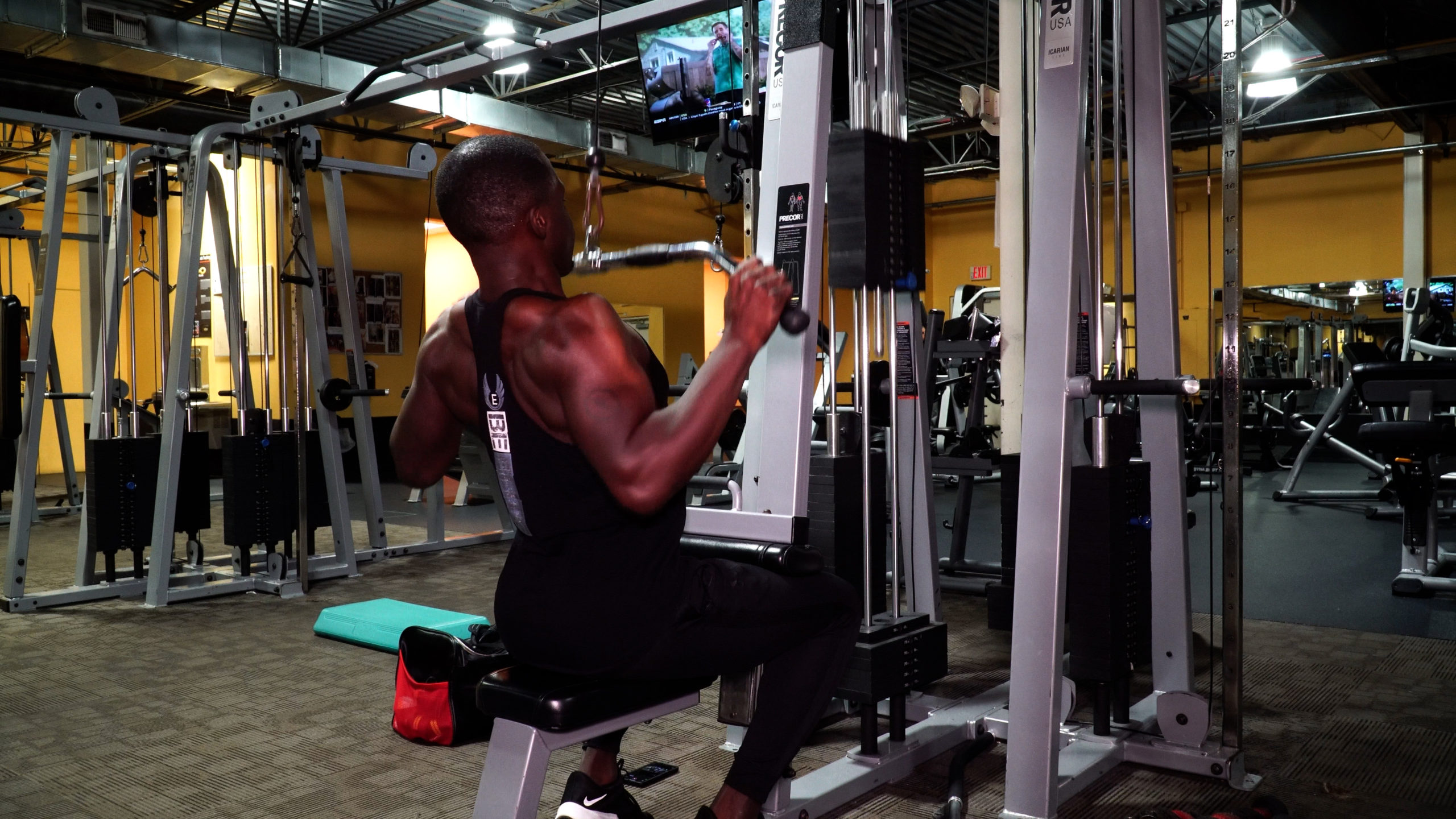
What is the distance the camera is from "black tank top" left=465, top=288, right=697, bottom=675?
1.47m

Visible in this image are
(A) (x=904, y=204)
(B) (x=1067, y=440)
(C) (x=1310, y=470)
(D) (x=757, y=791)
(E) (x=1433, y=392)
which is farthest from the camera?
(C) (x=1310, y=470)

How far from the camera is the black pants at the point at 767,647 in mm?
1530

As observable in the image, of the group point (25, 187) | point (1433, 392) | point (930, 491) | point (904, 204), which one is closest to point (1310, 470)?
point (1433, 392)

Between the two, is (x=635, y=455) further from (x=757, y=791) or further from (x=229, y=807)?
(x=229, y=807)

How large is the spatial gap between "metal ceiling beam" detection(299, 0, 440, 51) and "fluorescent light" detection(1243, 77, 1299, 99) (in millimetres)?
6976

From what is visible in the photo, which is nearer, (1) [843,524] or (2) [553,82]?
(1) [843,524]

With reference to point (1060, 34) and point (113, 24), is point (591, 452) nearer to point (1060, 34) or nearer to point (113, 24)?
point (1060, 34)

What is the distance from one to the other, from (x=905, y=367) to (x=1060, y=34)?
2.72ft

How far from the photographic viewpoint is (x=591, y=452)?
1389 mm

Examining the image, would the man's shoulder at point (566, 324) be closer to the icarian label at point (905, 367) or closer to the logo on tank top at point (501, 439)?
the logo on tank top at point (501, 439)

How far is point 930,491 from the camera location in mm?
2773

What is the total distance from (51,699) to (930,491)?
9.08 ft

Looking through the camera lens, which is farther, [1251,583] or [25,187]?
[25,187]

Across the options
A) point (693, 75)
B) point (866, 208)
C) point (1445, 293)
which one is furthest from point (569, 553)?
point (1445, 293)
